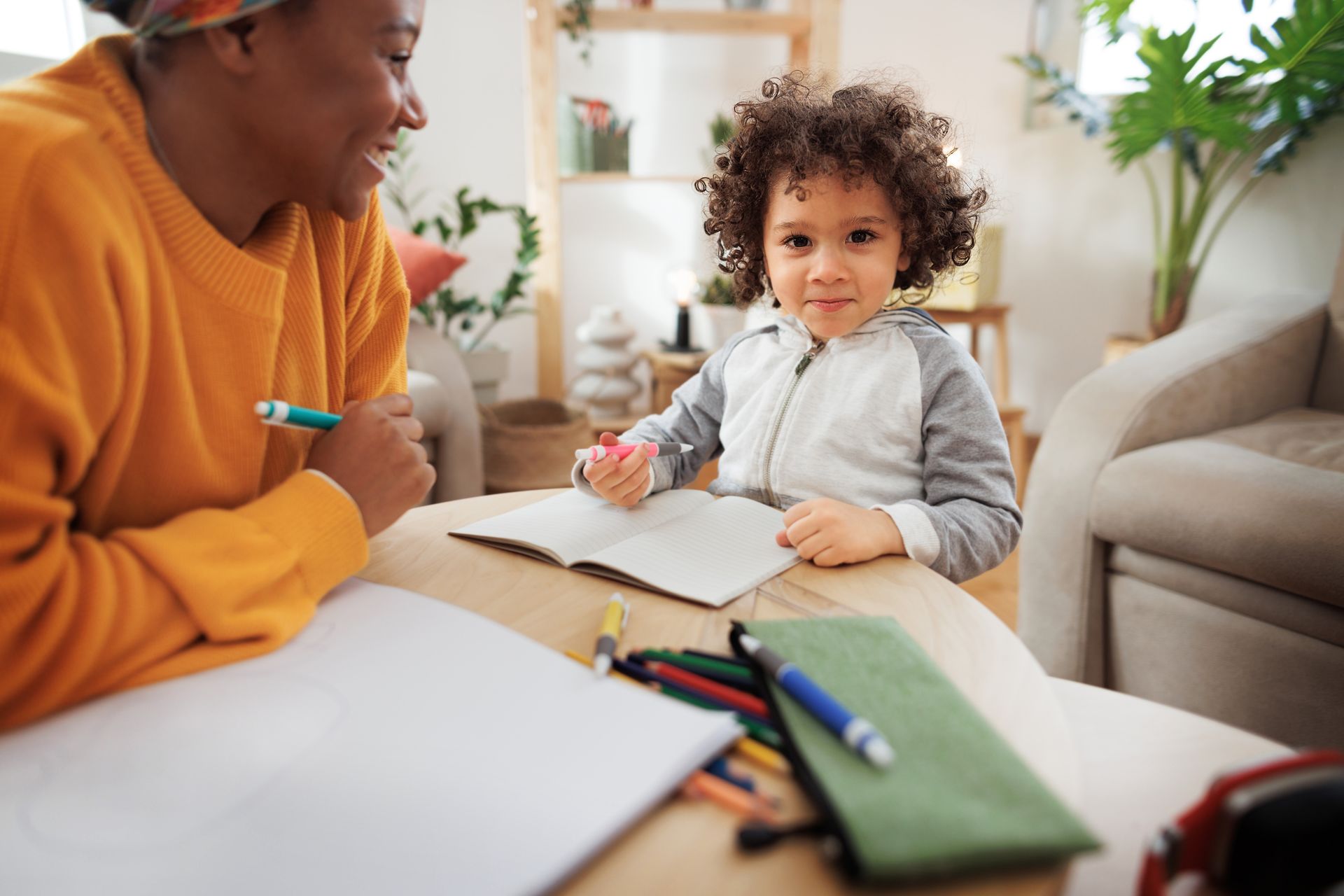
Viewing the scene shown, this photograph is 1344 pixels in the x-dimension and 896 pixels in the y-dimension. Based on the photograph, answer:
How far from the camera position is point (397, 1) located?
0.61 meters

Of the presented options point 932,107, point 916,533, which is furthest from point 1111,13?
point 916,533

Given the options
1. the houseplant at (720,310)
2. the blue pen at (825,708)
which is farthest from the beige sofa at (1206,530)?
the houseplant at (720,310)

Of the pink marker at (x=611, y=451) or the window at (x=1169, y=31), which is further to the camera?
the window at (x=1169, y=31)

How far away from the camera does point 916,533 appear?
0.79m

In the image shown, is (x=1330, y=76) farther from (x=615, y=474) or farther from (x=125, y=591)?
(x=125, y=591)

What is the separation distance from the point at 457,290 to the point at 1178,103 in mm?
2354

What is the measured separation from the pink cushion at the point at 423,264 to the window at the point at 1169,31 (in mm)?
1966

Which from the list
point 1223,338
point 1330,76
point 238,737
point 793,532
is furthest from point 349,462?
point 1330,76

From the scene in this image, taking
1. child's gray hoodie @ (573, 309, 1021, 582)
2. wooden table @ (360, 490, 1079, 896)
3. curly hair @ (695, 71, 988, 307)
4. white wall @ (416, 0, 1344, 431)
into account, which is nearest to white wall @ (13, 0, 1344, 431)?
white wall @ (416, 0, 1344, 431)

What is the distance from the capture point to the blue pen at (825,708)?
0.43 meters

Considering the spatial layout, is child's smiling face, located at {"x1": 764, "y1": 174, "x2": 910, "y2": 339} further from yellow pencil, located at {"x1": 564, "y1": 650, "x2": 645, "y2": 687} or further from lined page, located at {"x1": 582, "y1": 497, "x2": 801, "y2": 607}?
yellow pencil, located at {"x1": 564, "y1": 650, "x2": 645, "y2": 687}

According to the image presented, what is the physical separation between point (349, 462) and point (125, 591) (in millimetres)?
188

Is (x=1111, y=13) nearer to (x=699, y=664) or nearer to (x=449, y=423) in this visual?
(x=449, y=423)

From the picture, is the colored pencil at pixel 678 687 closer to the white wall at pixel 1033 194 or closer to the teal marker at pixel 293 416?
the teal marker at pixel 293 416
